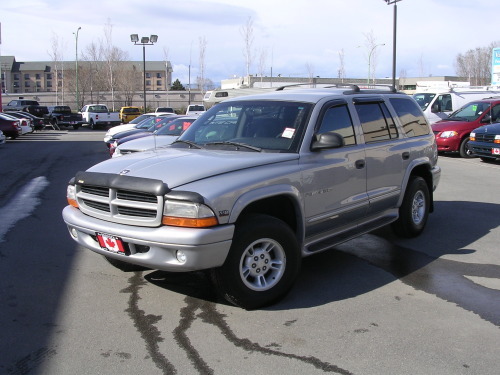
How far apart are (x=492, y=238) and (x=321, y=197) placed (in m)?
3.25

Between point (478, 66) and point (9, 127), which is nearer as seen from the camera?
point (9, 127)

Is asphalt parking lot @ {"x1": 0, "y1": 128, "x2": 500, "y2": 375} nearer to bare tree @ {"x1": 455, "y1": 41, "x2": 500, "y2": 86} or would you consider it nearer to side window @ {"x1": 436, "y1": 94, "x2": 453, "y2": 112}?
side window @ {"x1": 436, "y1": 94, "x2": 453, "y2": 112}

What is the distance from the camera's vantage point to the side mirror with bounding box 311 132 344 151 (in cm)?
487

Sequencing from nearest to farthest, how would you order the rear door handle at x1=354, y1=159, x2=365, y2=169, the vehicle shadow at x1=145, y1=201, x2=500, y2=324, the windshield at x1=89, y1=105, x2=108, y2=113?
the vehicle shadow at x1=145, y1=201, x2=500, y2=324 → the rear door handle at x1=354, y1=159, x2=365, y2=169 → the windshield at x1=89, y1=105, x2=108, y2=113

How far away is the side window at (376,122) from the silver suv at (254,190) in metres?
0.02

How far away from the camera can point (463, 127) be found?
17.0 metres

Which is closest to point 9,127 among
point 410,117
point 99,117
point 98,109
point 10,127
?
point 10,127

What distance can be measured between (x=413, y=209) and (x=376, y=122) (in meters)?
1.44

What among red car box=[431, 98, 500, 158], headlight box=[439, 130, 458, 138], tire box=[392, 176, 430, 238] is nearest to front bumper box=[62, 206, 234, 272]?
tire box=[392, 176, 430, 238]

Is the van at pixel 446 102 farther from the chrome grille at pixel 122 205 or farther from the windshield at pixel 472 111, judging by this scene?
the chrome grille at pixel 122 205

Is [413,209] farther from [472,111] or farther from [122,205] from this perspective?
[472,111]

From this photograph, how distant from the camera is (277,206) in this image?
488 cm

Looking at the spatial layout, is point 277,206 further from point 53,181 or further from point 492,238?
point 53,181

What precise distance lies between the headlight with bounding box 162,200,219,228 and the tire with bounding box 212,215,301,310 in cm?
34
